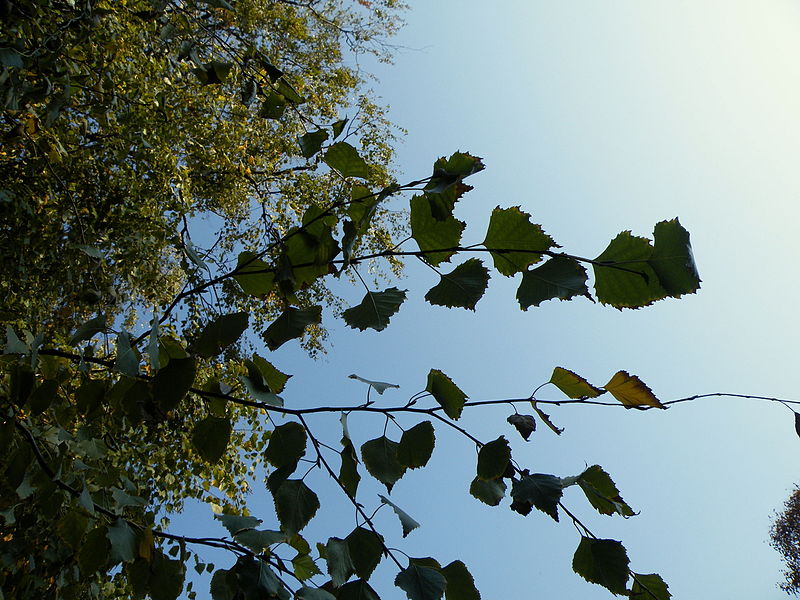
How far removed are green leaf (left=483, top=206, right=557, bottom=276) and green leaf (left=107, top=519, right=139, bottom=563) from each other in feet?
1.92

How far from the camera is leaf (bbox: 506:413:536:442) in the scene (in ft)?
1.96

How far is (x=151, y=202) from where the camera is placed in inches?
173

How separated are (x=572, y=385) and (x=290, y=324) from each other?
350 mm

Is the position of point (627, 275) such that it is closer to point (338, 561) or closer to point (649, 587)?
point (649, 587)

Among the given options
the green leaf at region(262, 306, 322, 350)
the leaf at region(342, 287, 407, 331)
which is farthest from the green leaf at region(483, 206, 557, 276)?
the green leaf at region(262, 306, 322, 350)

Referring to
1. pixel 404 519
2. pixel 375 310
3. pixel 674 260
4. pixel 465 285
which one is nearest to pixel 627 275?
pixel 674 260

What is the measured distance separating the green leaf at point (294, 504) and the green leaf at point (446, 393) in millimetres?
200

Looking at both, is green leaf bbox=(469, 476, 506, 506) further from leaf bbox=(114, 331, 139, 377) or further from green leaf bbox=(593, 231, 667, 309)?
leaf bbox=(114, 331, 139, 377)

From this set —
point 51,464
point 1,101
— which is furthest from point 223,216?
point 51,464

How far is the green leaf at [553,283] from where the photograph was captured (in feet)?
1.86

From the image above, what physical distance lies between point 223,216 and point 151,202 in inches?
94.1

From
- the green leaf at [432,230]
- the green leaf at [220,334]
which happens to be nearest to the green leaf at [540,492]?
the green leaf at [432,230]

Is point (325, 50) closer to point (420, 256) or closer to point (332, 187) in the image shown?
point (332, 187)

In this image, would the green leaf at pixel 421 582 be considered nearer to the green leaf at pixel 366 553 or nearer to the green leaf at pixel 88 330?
Answer: the green leaf at pixel 366 553
